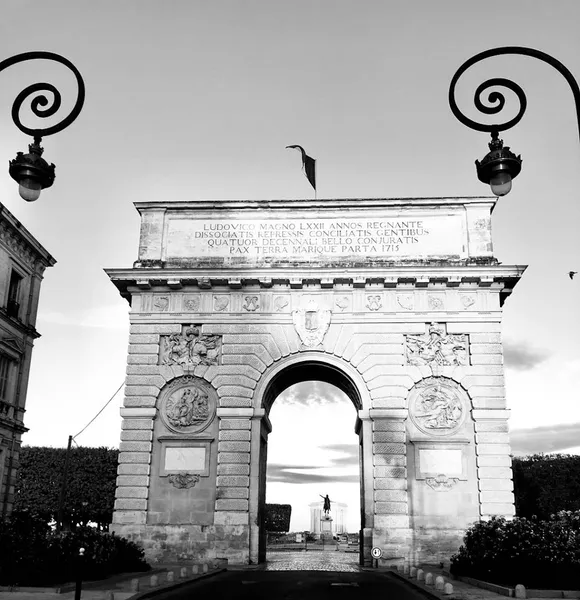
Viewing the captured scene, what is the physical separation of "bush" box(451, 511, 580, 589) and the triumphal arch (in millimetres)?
5107

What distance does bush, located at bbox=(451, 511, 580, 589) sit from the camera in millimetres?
17250

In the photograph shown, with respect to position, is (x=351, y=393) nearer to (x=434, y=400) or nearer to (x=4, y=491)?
(x=434, y=400)

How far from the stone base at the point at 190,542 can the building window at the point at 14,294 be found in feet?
46.9

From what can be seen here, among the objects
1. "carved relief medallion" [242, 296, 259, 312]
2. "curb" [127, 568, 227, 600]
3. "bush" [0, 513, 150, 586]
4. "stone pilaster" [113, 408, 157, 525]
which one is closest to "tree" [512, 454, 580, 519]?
"carved relief medallion" [242, 296, 259, 312]

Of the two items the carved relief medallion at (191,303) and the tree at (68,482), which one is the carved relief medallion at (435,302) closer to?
the carved relief medallion at (191,303)

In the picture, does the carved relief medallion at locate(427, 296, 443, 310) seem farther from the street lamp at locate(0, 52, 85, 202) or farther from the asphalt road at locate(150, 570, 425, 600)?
the street lamp at locate(0, 52, 85, 202)

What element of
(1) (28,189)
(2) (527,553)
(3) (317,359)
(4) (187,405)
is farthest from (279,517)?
(1) (28,189)

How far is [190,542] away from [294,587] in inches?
343

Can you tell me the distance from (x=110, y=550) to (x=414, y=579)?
350 inches

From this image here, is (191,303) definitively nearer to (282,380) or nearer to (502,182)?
(282,380)

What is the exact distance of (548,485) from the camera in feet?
155

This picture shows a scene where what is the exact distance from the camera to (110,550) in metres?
20.2

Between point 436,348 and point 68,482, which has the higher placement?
point 436,348

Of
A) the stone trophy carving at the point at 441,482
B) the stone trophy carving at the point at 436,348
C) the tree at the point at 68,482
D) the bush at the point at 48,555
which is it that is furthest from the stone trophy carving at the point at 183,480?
the tree at the point at 68,482
